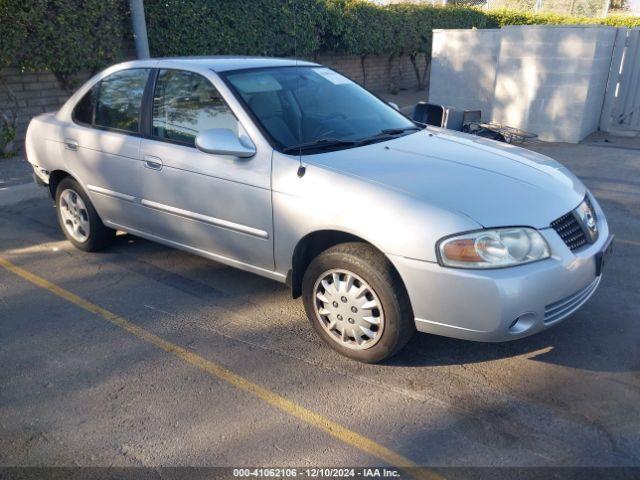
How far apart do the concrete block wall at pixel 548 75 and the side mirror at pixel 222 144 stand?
8.91 metres

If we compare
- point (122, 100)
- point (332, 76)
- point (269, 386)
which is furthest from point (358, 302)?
point (122, 100)

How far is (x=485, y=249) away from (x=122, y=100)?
128 inches

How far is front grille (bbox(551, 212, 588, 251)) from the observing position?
10.8 ft

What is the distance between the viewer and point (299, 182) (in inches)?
139

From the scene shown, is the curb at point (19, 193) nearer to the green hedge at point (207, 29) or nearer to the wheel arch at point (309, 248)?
the green hedge at point (207, 29)

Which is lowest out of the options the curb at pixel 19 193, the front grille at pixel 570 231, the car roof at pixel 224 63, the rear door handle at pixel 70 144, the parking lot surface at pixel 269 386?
the curb at pixel 19 193

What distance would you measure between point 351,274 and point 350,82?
2.11 meters

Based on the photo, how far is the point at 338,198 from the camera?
3.35 m

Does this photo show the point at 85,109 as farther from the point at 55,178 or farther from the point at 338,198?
the point at 338,198

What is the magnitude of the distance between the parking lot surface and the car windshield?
4.10 ft

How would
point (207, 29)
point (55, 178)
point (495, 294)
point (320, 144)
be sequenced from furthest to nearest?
1. point (207, 29)
2. point (55, 178)
3. point (320, 144)
4. point (495, 294)

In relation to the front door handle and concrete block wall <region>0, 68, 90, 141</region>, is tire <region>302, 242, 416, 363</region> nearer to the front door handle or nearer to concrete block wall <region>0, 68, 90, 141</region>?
the front door handle

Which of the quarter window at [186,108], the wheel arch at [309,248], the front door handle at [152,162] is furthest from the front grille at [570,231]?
the front door handle at [152,162]

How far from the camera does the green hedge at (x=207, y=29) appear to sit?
865 centimetres
